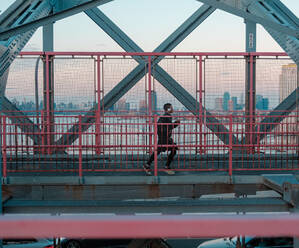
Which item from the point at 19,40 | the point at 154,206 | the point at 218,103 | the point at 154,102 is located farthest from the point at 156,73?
the point at 154,206

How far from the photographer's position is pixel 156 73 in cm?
1130

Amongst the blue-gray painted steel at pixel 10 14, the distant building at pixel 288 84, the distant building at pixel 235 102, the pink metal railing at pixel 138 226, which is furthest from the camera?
the distant building at pixel 235 102

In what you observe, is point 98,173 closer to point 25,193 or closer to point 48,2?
point 25,193

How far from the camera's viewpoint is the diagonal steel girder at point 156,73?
11164mm

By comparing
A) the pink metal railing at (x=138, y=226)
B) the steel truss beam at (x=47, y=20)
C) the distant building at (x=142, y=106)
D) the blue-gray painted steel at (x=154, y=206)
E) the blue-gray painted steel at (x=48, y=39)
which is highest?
the blue-gray painted steel at (x=48, y=39)

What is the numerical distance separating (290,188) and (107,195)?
3381mm

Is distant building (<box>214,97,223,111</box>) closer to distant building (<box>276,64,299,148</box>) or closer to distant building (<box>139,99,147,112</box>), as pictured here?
distant building (<box>276,64,299,148</box>)

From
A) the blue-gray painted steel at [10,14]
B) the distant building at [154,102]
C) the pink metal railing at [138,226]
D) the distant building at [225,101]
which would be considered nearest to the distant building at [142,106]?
the distant building at [154,102]

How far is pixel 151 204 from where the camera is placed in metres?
6.64

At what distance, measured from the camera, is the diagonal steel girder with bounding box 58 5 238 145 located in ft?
36.6

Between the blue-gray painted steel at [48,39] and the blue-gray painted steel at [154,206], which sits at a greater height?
the blue-gray painted steel at [48,39]

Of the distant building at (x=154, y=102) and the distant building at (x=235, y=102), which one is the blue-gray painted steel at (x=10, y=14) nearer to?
the distant building at (x=154, y=102)

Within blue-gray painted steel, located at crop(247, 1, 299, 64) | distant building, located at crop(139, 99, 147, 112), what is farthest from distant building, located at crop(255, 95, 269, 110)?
distant building, located at crop(139, 99, 147, 112)

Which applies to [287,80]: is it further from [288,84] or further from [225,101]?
[225,101]
